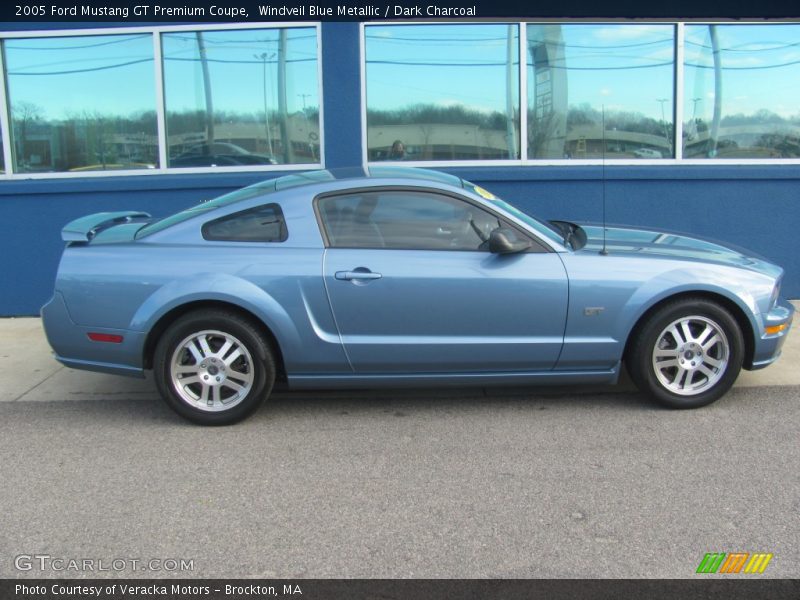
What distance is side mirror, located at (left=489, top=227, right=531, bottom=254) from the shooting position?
15.6 feet

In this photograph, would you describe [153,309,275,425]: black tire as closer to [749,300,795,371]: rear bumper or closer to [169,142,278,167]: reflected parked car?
[749,300,795,371]: rear bumper

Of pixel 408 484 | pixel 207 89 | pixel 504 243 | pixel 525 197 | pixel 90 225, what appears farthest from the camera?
pixel 207 89

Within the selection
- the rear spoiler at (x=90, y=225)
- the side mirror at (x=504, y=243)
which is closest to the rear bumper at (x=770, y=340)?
the side mirror at (x=504, y=243)

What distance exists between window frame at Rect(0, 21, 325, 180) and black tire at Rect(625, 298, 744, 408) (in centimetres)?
461

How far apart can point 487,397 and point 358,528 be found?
204 centimetres

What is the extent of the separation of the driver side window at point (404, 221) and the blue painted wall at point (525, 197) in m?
3.40

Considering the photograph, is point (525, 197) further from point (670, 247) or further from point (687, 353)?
point (687, 353)

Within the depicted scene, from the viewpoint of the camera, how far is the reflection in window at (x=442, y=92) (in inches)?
331

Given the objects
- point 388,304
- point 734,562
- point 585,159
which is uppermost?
point 585,159

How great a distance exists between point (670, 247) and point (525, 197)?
3.25m

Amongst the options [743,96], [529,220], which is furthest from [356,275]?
[743,96]

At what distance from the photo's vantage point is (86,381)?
606cm

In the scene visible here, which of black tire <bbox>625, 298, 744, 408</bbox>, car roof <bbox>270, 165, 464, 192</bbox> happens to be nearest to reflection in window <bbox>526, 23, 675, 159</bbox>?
Result: car roof <bbox>270, 165, 464, 192</bbox>

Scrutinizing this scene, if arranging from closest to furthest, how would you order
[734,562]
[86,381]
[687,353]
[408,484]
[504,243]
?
1. [734,562]
2. [408,484]
3. [504,243]
4. [687,353]
5. [86,381]
